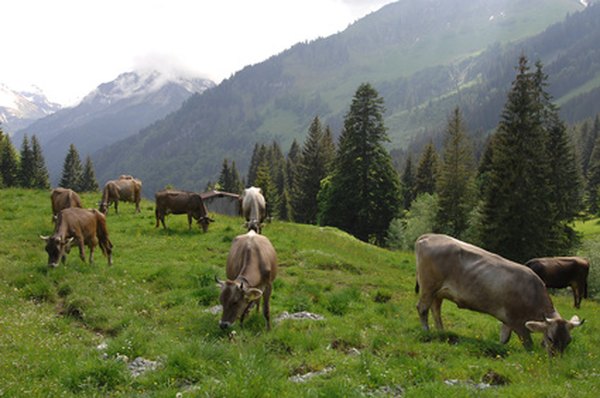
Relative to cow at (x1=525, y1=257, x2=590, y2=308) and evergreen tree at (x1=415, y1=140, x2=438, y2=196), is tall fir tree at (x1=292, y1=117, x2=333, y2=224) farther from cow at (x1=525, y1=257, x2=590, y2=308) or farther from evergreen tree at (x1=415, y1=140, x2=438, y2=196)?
cow at (x1=525, y1=257, x2=590, y2=308)

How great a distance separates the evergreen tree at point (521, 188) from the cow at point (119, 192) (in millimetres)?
28236

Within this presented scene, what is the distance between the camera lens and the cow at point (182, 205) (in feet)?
81.2

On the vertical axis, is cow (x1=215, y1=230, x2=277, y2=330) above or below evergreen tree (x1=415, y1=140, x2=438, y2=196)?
above

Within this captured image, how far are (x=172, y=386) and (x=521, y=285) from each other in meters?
8.76

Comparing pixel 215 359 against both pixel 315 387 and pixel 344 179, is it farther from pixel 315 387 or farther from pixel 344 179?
pixel 344 179

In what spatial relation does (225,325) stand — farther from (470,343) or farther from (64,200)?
(64,200)

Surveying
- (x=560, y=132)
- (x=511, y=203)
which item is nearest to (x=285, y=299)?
(x=511, y=203)

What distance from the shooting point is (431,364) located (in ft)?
29.8

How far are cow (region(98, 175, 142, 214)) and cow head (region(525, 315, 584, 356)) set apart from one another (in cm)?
2556

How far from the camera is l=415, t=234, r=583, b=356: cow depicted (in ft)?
33.6

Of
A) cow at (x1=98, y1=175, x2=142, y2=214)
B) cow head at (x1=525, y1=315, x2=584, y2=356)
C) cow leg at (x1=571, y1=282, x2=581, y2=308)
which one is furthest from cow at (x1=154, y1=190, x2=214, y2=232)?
cow leg at (x1=571, y1=282, x2=581, y2=308)

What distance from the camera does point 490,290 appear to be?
11.1 meters

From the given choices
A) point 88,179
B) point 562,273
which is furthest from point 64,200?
point 88,179

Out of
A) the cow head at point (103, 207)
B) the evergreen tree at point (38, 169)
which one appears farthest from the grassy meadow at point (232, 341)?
the evergreen tree at point (38, 169)
